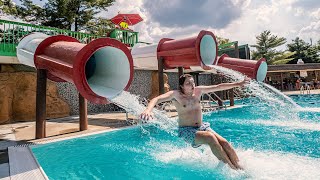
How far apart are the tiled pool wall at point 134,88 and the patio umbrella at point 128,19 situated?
18.2 feet

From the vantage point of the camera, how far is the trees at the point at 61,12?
18.6 meters

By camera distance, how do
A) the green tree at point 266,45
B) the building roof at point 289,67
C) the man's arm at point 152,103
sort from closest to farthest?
the man's arm at point 152,103 < the building roof at point 289,67 < the green tree at point 266,45

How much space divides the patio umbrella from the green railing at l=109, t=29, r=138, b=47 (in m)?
6.85

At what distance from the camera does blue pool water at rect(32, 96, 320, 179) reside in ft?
12.1

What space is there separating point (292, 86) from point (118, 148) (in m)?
25.3

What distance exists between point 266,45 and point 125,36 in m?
31.7

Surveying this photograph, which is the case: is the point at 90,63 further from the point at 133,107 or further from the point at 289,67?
the point at 289,67

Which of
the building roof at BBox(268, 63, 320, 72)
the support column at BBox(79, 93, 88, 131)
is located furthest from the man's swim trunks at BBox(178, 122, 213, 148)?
the building roof at BBox(268, 63, 320, 72)

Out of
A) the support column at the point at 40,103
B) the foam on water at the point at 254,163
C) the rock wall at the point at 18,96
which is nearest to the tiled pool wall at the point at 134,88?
the rock wall at the point at 18,96

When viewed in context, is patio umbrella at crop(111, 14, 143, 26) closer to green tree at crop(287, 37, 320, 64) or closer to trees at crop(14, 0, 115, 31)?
trees at crop(14, 0, 115, 31)

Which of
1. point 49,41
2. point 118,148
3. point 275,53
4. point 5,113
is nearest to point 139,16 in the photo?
point 5,113

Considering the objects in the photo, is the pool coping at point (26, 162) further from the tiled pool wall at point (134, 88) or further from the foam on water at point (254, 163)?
the tiled pool wall at point (134, 88)

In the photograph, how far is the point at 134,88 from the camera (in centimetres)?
1470

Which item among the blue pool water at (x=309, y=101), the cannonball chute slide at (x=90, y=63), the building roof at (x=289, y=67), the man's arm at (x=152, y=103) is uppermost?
the building roof at (x=289, y=67)
